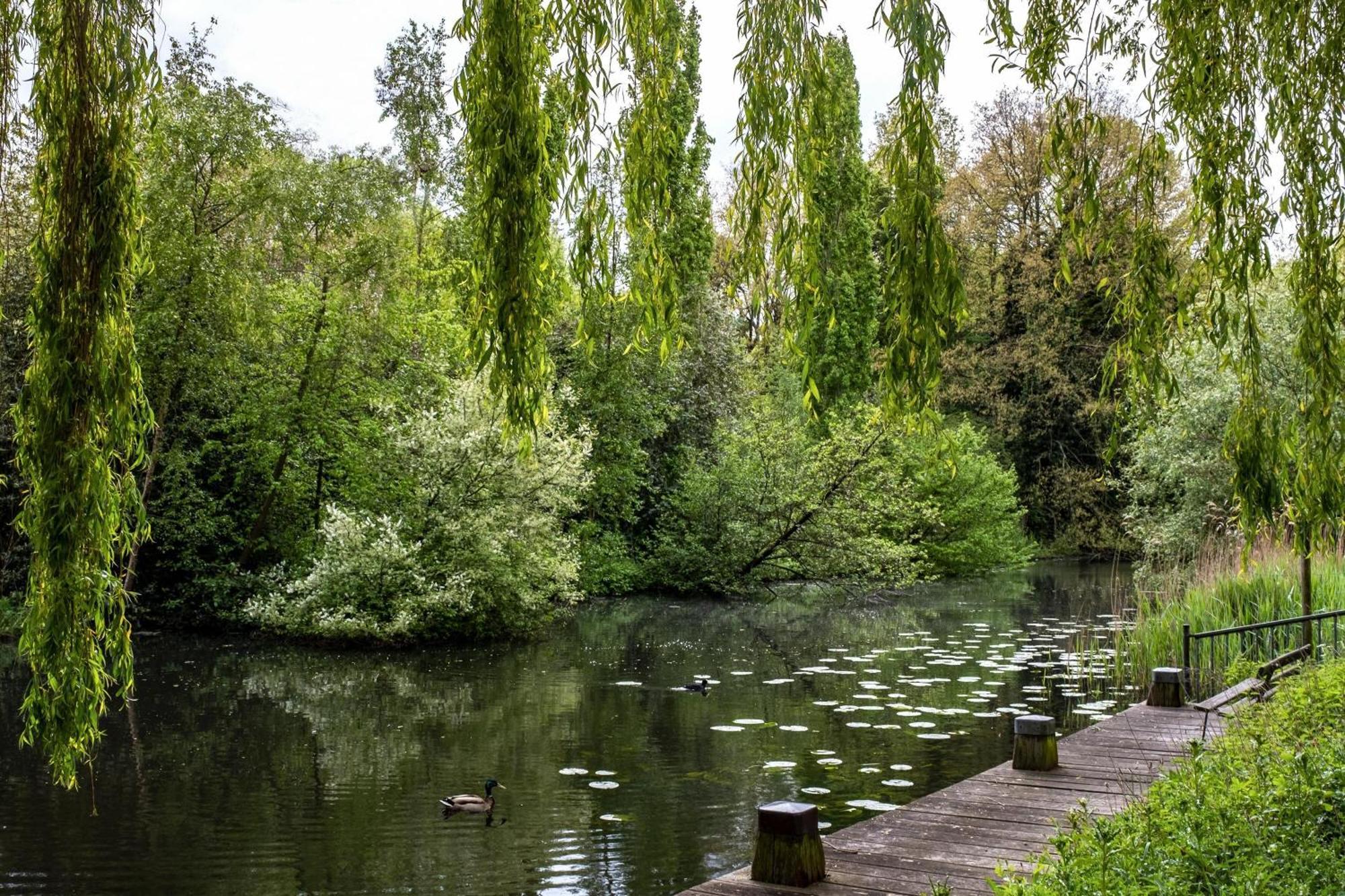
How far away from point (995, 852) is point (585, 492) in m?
15.7

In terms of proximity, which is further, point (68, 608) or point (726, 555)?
point (726, 555)

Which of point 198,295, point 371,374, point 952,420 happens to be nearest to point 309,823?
point 198,295

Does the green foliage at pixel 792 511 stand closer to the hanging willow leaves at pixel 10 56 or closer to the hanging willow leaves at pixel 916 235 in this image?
the hanging willow leaves at pixel 916 235

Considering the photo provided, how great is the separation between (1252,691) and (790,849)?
447 centimetres

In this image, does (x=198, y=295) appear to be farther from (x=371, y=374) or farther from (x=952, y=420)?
(x=952, y=420)

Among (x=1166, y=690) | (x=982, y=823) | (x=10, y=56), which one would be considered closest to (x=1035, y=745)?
(x=982, y=823)

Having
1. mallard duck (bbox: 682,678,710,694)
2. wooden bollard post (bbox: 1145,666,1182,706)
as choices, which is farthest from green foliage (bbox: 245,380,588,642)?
wooden bollard post (bbox: 1145,666,1182,706)

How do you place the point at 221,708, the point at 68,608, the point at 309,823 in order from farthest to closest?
the point at 221,708 < the point at 309,823 < the point at 68,608

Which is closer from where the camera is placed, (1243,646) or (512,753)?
(512,753)

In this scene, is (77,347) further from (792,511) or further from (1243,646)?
(792,511)

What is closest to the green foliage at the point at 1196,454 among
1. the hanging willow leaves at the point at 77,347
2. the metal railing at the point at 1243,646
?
the metal railing at the point at 1243,646

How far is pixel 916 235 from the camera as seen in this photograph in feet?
10.5

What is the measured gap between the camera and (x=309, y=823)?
23.0 feet

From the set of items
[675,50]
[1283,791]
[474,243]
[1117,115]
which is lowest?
[1283,791]
